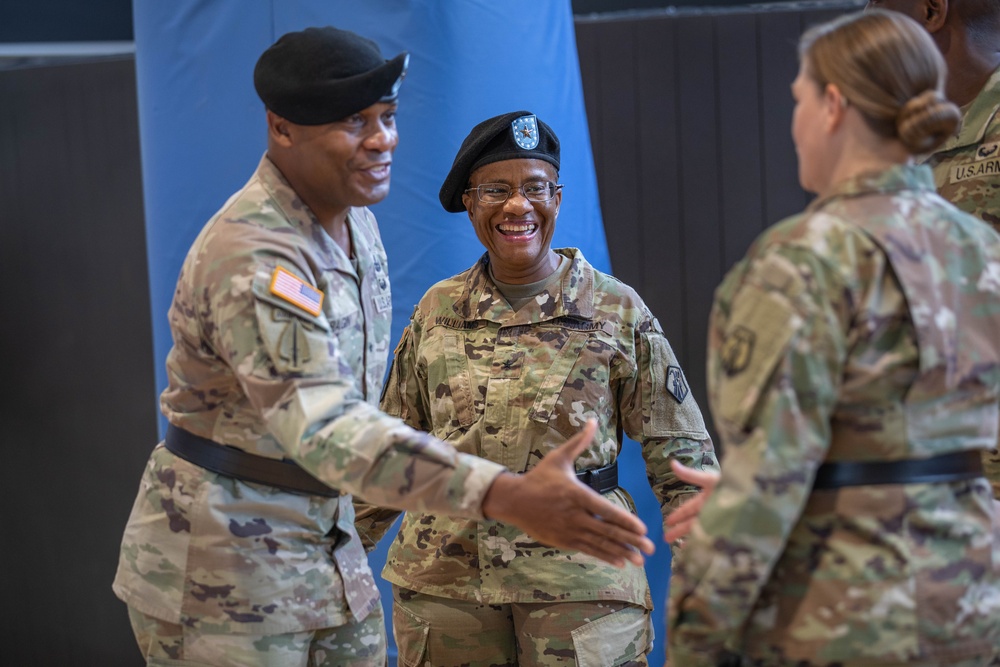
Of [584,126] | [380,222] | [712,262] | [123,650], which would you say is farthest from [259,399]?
[123,650]

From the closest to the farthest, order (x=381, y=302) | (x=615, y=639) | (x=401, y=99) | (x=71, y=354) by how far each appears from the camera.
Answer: (x=381, y=302) < (x=615, y=639) < (x=401, y=99) < (x=71, y=354)

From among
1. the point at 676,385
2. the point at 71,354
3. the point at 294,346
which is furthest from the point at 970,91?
the point at 71,354

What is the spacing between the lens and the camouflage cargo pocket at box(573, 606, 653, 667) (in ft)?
6.54

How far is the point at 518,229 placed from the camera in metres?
2.18

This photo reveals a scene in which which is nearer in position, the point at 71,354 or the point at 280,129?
the point at 280,129

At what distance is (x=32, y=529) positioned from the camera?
4.41 meters

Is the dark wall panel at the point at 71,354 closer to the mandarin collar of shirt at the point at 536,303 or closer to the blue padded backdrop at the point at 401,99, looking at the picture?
the blue padded backdrop at the point at 401,99

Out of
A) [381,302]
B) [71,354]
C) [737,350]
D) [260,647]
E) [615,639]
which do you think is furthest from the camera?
[71,354]

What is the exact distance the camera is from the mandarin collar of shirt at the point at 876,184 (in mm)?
1294

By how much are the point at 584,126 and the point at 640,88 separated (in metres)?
0.98

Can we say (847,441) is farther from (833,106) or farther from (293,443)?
(293,443)

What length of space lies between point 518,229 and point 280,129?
0.56m

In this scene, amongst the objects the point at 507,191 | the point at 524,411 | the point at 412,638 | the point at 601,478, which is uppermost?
the point at 507,191

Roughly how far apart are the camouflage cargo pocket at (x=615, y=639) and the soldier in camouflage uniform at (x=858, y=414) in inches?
28.7
